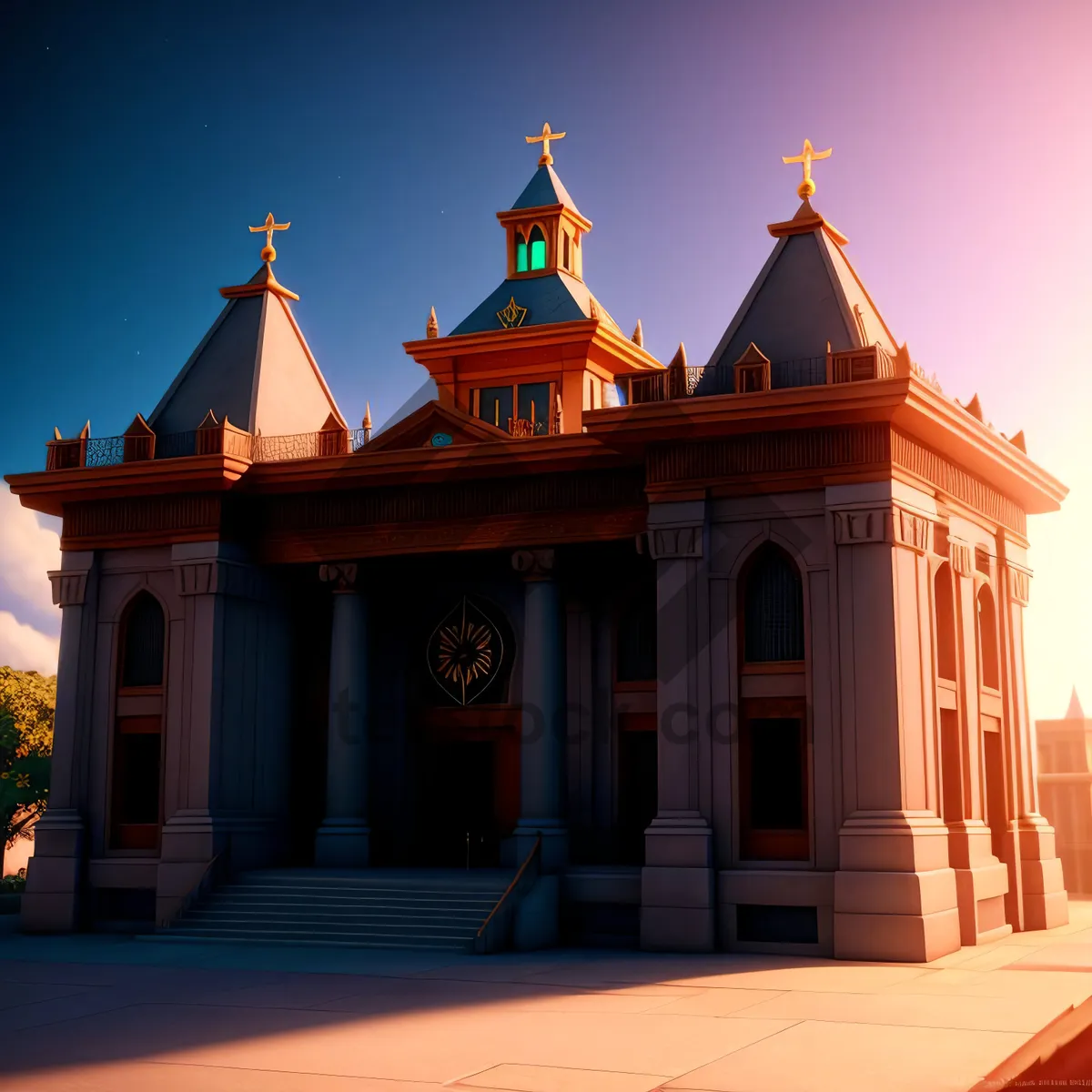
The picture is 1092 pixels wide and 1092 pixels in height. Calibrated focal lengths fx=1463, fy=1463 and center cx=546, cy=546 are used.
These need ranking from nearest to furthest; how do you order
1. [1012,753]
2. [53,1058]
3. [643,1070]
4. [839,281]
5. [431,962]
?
[643,1070] → [53,1058] → [431,962] → [839,281] → [1012,753]

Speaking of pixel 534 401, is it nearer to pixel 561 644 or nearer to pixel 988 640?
pixel 561 644

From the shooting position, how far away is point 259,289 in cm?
3044

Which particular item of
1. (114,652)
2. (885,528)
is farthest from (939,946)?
(114,652)

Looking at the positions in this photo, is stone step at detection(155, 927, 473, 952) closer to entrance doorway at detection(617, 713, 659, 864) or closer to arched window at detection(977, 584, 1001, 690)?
entrance doorway at detection(617, 713, 659, 864)

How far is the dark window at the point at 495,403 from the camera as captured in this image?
31.1 m

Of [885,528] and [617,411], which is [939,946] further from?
[617,411]

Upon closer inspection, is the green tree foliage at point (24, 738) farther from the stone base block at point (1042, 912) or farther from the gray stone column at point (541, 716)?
the stone base block at point (1042, 912)

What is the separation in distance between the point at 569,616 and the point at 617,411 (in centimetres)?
524

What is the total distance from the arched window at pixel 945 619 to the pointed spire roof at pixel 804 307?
3.88m

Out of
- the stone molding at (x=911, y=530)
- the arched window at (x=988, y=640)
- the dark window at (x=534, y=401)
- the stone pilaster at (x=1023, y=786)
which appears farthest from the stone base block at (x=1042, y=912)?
the dark window at (x=534, y=401)

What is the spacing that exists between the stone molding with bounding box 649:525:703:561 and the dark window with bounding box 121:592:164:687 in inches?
391

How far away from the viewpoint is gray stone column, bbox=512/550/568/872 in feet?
82.0

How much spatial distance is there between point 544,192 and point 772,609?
14112 mm

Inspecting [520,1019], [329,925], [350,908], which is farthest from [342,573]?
[520,1019]
